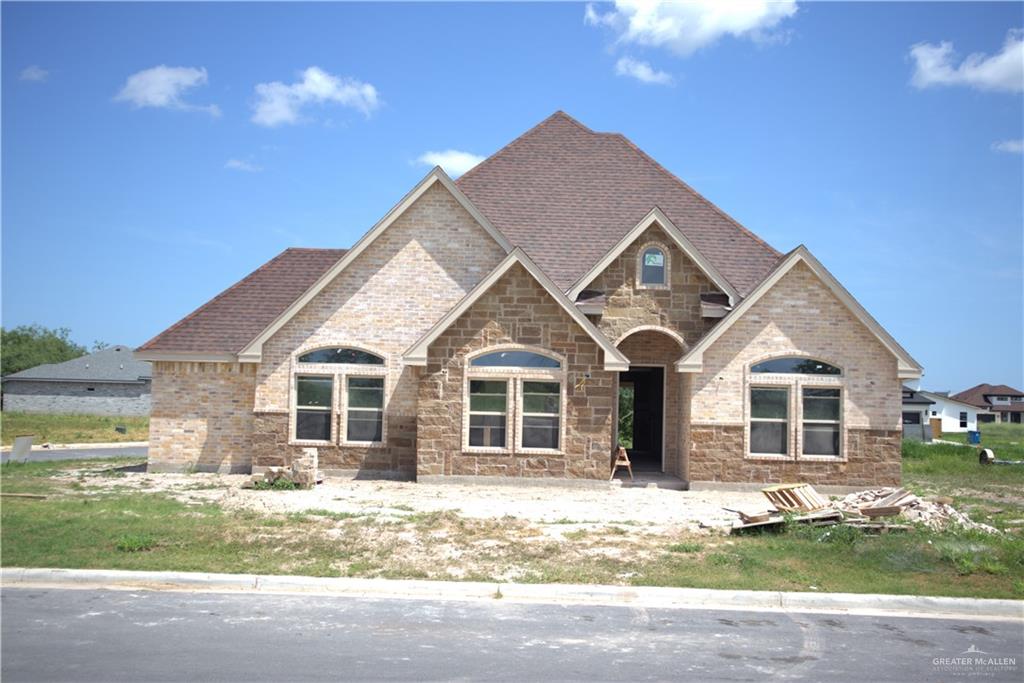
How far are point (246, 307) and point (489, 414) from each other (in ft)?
25.6

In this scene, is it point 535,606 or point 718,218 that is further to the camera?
point 718,218

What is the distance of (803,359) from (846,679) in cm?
1311

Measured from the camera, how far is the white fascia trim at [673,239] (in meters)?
20.4

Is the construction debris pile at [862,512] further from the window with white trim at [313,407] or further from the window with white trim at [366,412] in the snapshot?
the window with white trim at [313,407]

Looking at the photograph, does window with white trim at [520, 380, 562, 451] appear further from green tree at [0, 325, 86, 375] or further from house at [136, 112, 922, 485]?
green tree at [0, 325, 86, 375]

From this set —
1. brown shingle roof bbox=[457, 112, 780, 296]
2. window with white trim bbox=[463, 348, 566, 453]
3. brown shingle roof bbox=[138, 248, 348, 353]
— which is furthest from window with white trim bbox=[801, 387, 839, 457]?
brown shingle roof bbox=[138, 248, 348, 353]

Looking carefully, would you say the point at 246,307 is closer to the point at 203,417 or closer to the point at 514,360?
the point at 203,417

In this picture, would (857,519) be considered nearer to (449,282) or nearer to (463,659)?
(463,659)

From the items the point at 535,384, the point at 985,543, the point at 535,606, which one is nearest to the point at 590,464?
the point at 535,384

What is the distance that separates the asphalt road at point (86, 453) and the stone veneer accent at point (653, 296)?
16.1 metres

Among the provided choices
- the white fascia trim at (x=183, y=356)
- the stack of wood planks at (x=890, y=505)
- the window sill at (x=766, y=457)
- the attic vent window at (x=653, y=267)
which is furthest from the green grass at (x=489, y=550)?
the attic vent window at (x=653, y=267)

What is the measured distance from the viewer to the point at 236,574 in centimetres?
1005

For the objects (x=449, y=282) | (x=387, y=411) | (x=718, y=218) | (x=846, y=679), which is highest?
(x=718, y=218)

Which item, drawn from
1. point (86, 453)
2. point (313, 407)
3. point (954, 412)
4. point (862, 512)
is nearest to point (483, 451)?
point (313, 407)
